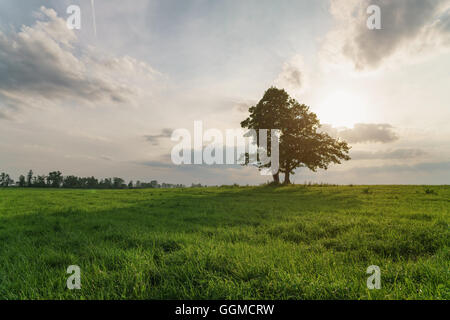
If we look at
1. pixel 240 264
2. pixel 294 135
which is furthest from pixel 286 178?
pixel 240 264

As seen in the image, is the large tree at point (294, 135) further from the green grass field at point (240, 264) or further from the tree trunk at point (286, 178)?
the green grass field at point (240, 264)

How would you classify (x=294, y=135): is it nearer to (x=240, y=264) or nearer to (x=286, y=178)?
(x=286, y=178)

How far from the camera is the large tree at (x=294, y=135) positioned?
31328mm

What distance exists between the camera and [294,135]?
32.1 m

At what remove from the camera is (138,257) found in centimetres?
412

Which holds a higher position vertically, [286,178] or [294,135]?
[294,135]

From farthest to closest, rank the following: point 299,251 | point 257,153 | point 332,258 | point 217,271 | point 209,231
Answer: point 257,153 → point 209,231 → point 299,251 → point 332,258 → point 217,271

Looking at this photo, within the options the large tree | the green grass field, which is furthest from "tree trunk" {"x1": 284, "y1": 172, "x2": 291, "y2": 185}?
the green grass field

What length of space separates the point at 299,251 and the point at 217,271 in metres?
1.85

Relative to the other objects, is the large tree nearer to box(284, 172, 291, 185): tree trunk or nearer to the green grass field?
box(284, 172, 291, 185): tree trunk
